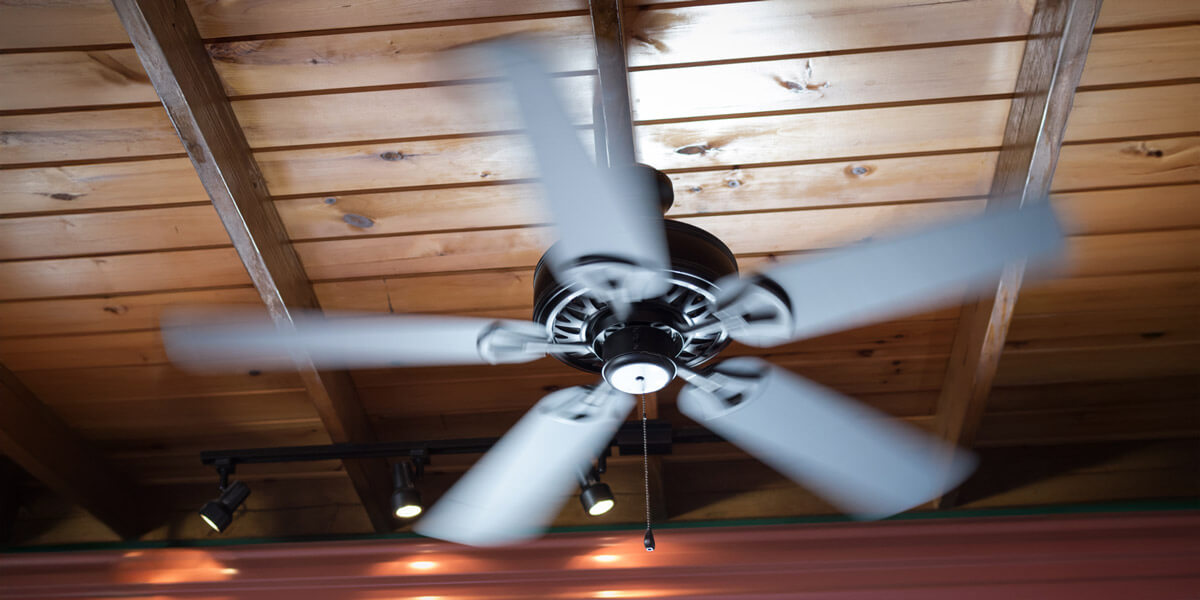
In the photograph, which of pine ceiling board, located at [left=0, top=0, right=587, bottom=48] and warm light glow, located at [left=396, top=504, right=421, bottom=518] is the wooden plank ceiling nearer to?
pine ceiling board, located at [left=0, top=0, right=587, bottom=48]

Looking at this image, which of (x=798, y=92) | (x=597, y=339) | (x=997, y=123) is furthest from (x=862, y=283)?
(x=997, y=123)

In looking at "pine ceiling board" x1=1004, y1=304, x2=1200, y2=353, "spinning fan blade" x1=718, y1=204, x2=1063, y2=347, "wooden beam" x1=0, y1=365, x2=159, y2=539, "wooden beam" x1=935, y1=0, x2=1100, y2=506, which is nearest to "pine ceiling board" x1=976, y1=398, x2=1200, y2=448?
"pine ceiling board" x1=1004, y1=304, x2=1200, y2=353

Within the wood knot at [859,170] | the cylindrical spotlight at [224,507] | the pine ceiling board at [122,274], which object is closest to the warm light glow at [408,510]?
the cylindrical spotlight at [224,507]

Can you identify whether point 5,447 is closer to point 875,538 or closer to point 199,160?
point 199,160

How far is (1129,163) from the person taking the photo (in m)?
2.02

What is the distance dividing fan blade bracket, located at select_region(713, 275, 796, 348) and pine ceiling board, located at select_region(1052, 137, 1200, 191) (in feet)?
3.72

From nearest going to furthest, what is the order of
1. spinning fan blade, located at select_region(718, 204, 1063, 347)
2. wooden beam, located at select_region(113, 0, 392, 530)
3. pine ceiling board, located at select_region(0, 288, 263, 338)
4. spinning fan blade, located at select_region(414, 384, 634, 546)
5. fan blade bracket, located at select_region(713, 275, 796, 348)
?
1. spinning fan blade, located at select_region(718, 204, 1063, 347)
2. fan blade bracket, located at select_region(713, 275, 796, 348)
3. spinning fan blade, located at select_region(414, 384, 634, 546)
4. wooden beam, located at select_region(113, 0, 392, 530)
5. pine ceiling board, located at select_region(0, 288, 263, 338)

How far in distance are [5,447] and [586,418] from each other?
6.63 feet

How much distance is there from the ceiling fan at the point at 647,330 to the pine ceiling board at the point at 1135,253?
92 centimetres

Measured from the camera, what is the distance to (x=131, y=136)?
198 cm

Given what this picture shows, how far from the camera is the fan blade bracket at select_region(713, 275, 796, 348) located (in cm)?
124

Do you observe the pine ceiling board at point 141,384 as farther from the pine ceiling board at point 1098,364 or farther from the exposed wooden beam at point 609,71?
the pine ceiling board at point 1098,364

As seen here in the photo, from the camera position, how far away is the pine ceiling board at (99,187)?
2.04 meters

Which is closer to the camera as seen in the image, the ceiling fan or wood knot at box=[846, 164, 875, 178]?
the ceiling fan
